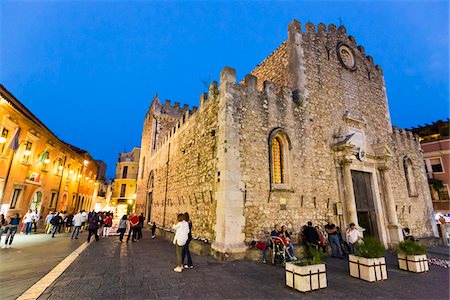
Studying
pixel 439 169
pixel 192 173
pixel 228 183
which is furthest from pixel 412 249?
pixel 439 169

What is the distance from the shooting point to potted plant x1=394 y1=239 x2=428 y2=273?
6277 mm

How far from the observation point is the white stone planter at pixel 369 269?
17.4ft

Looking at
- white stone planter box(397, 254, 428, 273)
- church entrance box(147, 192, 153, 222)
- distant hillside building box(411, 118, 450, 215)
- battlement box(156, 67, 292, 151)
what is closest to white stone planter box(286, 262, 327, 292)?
white stone planter box(397, 254, 428, 273)

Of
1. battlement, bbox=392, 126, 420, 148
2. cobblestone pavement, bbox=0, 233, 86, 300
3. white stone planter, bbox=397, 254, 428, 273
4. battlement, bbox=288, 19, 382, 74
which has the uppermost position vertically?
battlement, bbox=288, 19, 382, 74

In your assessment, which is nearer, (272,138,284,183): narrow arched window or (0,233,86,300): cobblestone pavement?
(0,233,86,300): cobblestone pavement

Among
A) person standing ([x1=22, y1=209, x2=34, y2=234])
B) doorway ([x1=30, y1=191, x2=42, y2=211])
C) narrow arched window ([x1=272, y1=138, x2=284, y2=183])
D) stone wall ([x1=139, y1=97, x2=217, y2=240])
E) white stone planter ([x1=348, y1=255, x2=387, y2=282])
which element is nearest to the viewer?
white stone planter ([x1=348, y1=255, x2=387, y2=282])

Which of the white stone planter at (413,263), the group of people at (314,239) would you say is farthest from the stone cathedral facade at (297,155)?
the white stone planter at (413,263)

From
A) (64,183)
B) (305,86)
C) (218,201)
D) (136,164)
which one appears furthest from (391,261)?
(136,164)

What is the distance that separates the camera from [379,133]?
43.4 ft

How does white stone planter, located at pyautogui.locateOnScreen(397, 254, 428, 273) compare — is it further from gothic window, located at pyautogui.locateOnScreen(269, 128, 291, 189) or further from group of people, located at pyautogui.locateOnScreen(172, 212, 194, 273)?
group of people, located at pyautogui.locateOnScreen(172, 212, 194, 273)

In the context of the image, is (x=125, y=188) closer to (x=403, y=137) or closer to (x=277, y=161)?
(x=277, y=161)

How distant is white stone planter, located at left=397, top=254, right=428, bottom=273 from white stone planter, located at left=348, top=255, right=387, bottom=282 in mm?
1600

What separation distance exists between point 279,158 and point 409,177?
405 inches

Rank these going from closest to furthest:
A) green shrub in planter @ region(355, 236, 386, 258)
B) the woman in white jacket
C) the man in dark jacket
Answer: green shrub in planter @ region(355, 236, 386, 258)
the woman in white jacket
the man in dark jacket
